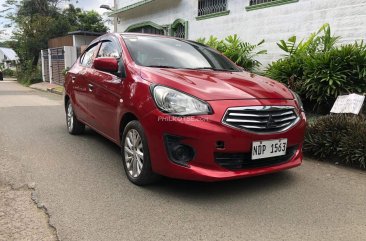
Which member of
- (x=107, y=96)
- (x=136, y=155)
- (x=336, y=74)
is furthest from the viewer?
(x=336, y=74)

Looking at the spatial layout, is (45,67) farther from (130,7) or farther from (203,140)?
(203,140)

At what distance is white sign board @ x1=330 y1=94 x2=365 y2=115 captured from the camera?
520cm

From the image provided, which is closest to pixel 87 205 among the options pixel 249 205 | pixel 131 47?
pixel 249 205

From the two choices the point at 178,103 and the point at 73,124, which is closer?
the point at 178,103

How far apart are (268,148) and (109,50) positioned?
8.61 feet

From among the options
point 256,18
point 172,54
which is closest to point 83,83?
point 172,54

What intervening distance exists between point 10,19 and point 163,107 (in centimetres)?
3849

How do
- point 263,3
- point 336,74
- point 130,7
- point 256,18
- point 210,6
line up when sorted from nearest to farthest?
point 336,74 < point 263,3 < point 256,18 < point 210,6 < point 130,7

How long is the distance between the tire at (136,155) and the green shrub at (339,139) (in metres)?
2.49

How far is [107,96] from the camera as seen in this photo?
171 inches

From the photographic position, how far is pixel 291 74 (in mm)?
6684

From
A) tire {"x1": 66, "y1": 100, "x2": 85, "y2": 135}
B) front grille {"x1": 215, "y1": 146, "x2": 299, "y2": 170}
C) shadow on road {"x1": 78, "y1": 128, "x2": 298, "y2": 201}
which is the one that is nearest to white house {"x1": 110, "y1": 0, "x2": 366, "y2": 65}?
shadow on road {"x1": 78, "y1": 128, "x2": 298, "y2": 201}

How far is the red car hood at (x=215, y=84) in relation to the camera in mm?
3379

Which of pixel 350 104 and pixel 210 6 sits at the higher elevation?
pixel 210 6
